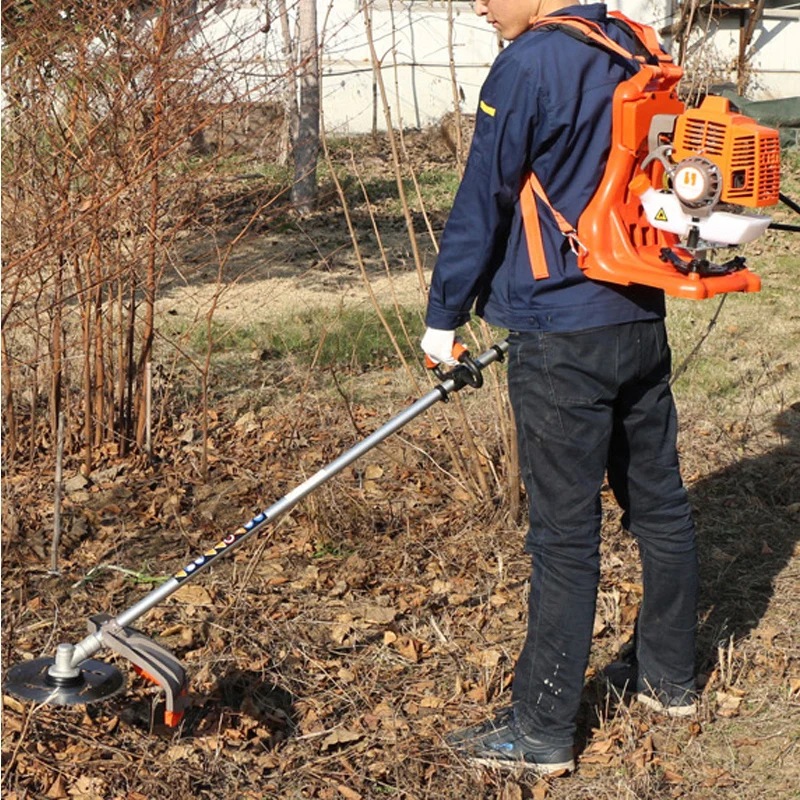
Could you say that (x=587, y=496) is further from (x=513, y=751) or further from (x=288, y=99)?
(x=288, y=99)

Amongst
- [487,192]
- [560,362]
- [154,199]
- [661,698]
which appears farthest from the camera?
[154,199]

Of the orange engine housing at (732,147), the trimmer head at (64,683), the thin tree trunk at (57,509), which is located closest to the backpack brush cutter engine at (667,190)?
the orange engine housing at (732,147)

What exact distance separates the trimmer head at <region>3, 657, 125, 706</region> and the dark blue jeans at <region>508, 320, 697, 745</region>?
1124 mm

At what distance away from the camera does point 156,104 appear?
15.7 feet

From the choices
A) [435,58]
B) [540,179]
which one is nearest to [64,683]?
[540,179]

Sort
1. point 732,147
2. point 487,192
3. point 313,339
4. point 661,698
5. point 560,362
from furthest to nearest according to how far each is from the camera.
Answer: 1. point 313,339
2. point 661,698
3. point 560,362
4. point 487,192
5. point 732,147

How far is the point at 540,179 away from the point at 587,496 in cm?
83

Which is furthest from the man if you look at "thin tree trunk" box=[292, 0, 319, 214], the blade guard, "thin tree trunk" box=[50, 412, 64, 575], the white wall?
the white wall

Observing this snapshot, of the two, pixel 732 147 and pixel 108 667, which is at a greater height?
pixel 732 147

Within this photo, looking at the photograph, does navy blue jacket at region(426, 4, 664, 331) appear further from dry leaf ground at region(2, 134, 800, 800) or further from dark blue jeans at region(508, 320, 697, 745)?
dry leaf ground at region(2, 134, 800, 800)

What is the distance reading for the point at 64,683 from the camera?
3.06 meters

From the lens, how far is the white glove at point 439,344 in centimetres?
317

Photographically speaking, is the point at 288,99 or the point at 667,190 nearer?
the point at 667,190

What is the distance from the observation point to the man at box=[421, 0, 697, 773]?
292cm
